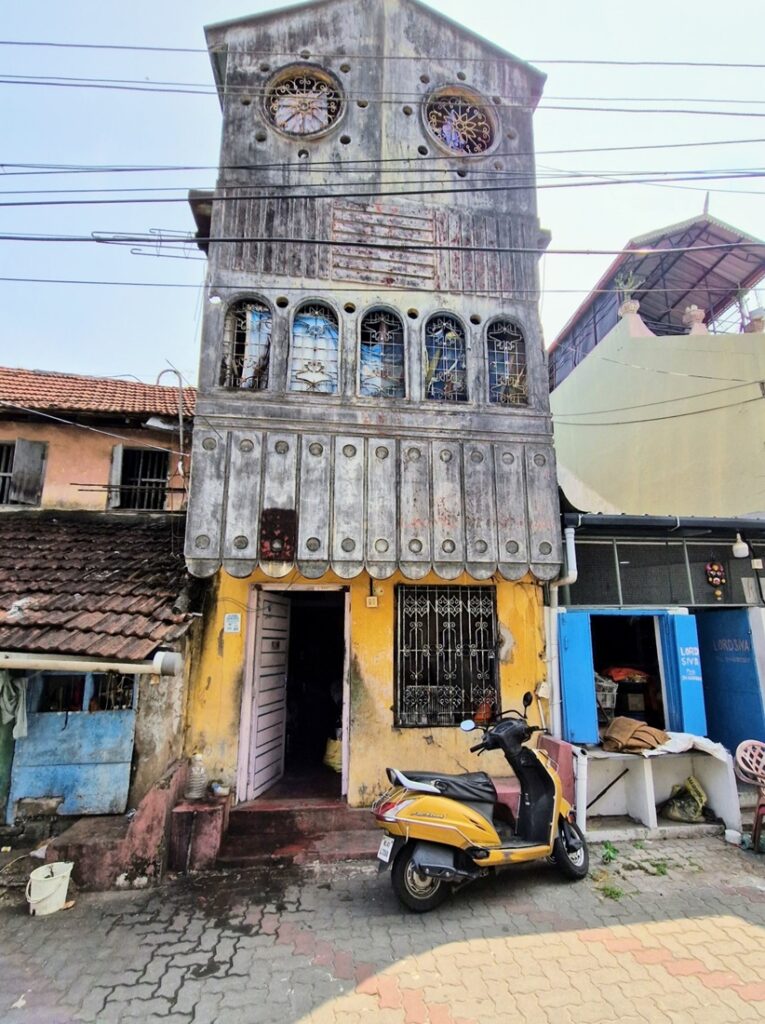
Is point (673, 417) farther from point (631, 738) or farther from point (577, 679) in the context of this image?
point (631, 738)

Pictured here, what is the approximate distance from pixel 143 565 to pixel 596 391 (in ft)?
37.5

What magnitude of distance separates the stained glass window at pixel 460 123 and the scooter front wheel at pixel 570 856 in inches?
336

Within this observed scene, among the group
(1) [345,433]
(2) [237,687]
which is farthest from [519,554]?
(2) [237,687]

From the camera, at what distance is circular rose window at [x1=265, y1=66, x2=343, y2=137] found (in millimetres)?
6875

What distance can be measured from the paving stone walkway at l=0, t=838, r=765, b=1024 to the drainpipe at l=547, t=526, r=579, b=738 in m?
1.72

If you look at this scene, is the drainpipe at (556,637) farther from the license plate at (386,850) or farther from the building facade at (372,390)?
the license plate at (386,850)

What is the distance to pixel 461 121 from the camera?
23.9ft

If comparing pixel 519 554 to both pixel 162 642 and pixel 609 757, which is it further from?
pixel 162 642

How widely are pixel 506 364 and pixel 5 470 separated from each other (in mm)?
7838

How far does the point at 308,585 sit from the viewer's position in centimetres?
641

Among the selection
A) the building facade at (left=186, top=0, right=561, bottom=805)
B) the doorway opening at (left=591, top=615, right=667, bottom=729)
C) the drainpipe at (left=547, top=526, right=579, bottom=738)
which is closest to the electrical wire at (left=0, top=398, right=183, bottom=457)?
the building facade at (left=186, top=0, right=561, bottom=805)

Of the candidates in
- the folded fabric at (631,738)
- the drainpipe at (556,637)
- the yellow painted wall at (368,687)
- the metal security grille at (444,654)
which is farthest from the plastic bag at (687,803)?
the metal security grille at (444,654)

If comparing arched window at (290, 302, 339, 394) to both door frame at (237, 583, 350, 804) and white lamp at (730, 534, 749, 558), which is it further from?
white lamp at (730, 534, 749, 558)

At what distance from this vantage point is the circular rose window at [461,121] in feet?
23.5
